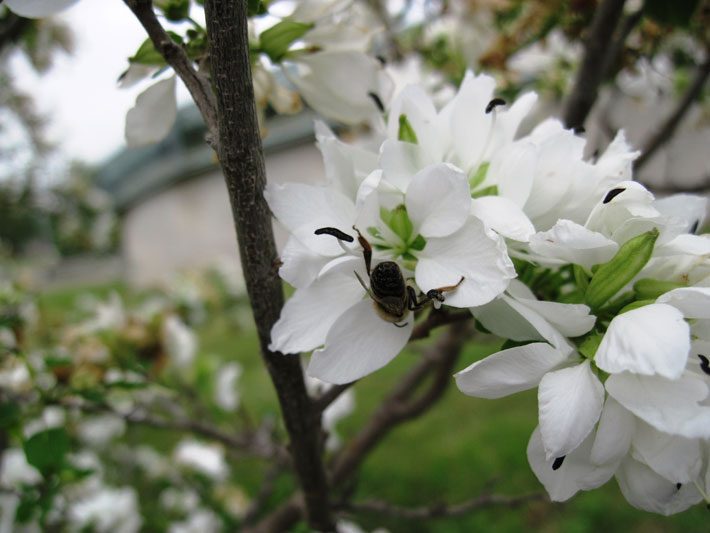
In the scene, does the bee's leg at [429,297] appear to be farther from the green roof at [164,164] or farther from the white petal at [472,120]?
the green roof at [164,164]

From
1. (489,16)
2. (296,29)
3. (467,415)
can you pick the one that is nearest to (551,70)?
(489,16)

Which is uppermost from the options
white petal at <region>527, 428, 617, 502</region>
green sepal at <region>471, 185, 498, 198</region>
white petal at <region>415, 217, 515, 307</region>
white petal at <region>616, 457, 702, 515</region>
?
green sepal at <region>471, 185, 498, 198</region>

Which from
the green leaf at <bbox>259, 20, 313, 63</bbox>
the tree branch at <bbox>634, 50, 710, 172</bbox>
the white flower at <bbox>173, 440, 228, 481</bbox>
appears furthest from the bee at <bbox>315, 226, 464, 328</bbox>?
the white flower at <bbox>173, 440, 228, 481</bbox>

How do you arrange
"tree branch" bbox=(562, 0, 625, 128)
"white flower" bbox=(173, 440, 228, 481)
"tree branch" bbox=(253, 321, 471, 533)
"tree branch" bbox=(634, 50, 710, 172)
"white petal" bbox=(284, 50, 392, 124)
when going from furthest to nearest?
"white flower" bbox=(173, 440, 228, 481)
"tree branch" bbox=(634, 50, 710, 172)
"tree branch" bbox=(253, 321, 471, 533)
"tree branch" bbox=(562, 0, 625, 128)
"white petal" bbox=(284, 50, 392, 124)

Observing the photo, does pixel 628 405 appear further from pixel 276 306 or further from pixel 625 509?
pixel 625 509

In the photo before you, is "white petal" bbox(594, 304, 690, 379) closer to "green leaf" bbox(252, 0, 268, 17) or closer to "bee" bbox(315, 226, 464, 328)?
"bee" bbox(315, 226, 464, 328)

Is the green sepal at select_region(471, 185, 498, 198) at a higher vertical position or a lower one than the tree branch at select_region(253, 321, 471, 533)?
higher
